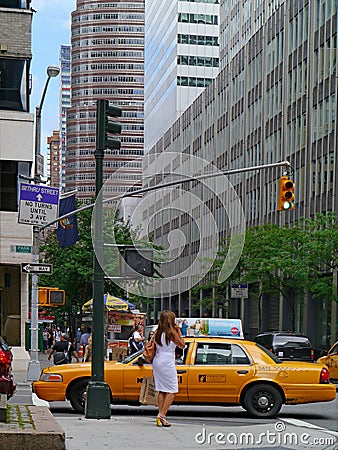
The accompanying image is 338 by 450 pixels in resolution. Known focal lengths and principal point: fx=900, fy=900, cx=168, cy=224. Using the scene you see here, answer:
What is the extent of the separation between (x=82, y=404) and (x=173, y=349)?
4.15m

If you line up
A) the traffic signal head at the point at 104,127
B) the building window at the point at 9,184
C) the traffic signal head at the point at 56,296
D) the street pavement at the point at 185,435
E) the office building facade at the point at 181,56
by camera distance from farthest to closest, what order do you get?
1. the office building facade at the point at 181,56
2. the building window at the point at 9,184
3. the traffic signal head at the point at 56,296
4. the traffic signal head at the point at 104,127
5. the street pavement at the point at 185,435

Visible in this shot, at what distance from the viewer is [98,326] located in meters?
14.4

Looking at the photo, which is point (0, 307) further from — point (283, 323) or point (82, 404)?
point (283, 323)

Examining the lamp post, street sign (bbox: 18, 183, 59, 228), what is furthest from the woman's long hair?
the lamp post

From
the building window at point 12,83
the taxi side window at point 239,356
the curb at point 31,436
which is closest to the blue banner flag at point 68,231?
the building window at point 12,83

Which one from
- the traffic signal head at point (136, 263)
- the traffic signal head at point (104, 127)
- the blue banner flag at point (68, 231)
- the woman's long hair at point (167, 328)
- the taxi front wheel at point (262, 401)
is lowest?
the taxi front wheel at point (262, 401)

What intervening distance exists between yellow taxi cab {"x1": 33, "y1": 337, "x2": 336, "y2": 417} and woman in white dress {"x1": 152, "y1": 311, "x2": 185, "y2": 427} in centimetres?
334

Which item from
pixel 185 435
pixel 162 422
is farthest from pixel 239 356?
pixel 185 435

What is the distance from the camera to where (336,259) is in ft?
159

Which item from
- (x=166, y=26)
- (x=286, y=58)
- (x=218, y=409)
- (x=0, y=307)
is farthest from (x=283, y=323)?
(x=166, y=26)

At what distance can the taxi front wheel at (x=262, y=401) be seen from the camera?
16.6 m

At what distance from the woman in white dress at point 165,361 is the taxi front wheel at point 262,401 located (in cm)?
389

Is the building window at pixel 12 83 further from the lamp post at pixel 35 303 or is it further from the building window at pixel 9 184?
the lamp post at pixel 35 303

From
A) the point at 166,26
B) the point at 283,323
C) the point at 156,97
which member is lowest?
the point at 283,323
